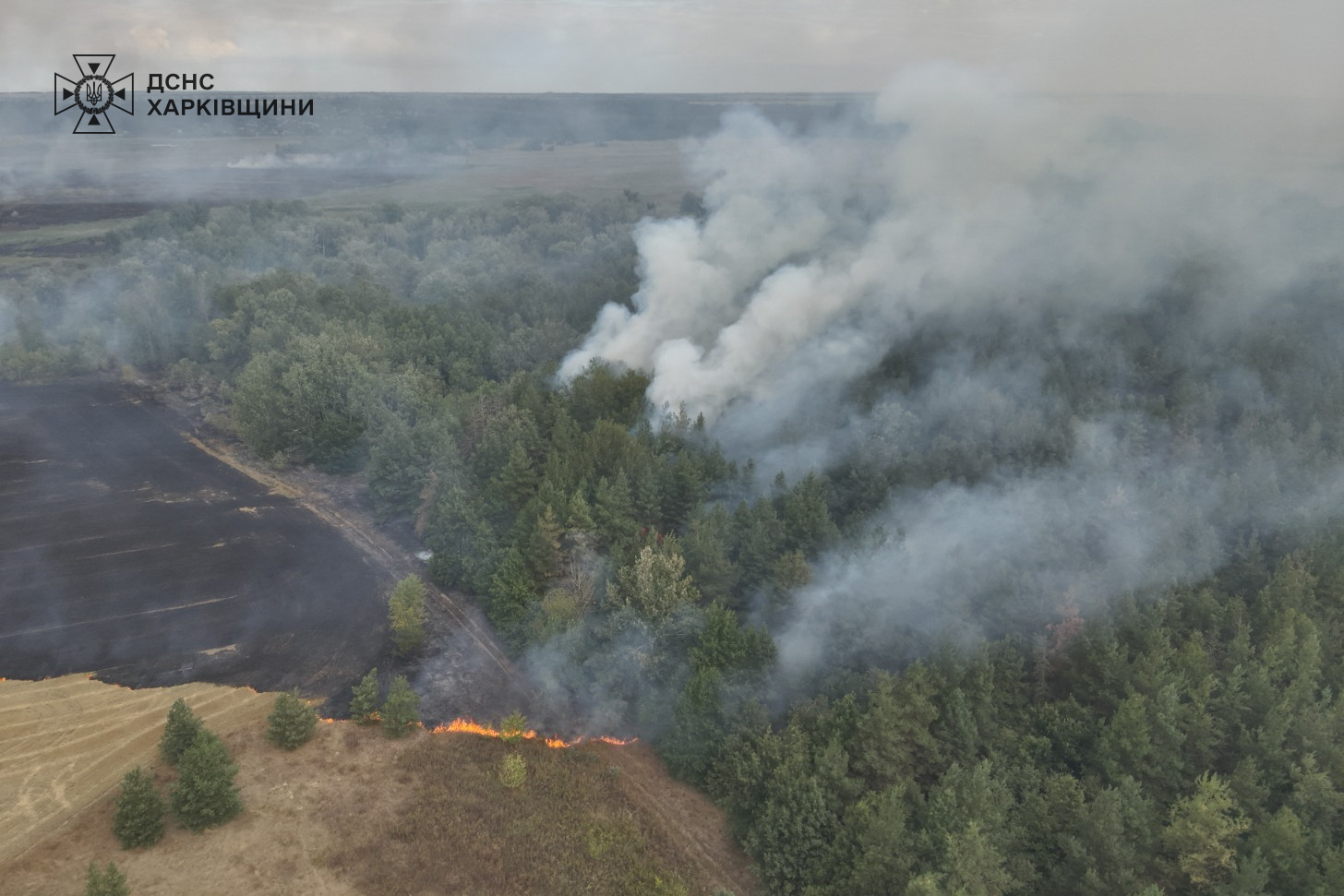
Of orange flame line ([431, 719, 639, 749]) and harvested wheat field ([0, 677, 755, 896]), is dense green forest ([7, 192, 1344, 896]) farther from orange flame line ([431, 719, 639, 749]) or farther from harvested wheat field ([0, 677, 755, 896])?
harvested wheat field ([0, 677, 755, 896])

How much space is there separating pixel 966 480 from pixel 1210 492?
45.6 feet

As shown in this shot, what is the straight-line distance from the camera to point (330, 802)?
109 feet

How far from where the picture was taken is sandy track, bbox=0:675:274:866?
3175cm

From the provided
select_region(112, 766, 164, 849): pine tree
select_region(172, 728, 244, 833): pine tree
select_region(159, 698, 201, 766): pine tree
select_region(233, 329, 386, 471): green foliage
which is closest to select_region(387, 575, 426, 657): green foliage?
select_region(159, 698, 201, 766): pine tree

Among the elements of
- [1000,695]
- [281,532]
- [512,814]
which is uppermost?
[281,532]

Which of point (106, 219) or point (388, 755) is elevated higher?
point (106, 219)

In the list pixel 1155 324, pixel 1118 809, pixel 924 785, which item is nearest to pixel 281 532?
pixel 924 785

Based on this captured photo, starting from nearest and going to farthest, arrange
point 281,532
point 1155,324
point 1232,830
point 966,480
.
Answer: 1. point 1232,830
2. point 966,480
3. point 281,532
4. point 1155,324

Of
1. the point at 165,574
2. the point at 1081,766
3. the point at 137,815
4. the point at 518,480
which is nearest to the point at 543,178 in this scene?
the point at 518,480

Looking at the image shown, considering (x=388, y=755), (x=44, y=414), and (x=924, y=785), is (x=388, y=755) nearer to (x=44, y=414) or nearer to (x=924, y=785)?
(x=924, y=785)

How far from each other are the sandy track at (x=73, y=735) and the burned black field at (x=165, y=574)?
144cm

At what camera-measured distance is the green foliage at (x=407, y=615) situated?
4316 cm

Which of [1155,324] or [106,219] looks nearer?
[1155,324]

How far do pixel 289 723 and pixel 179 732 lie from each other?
4.27 metres
